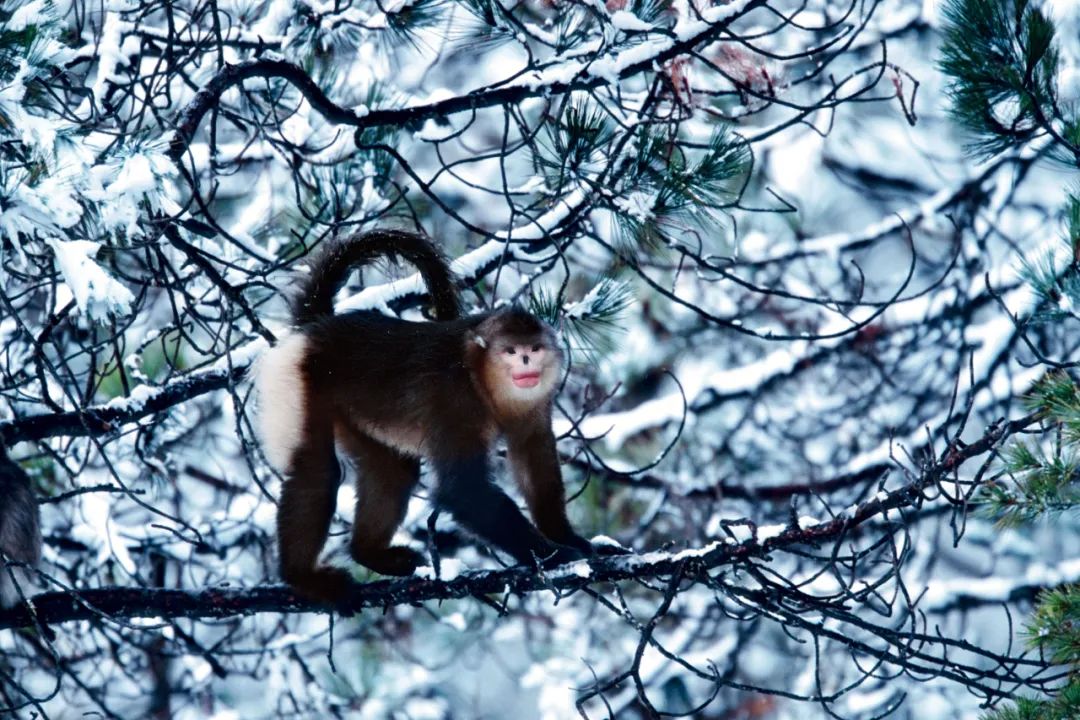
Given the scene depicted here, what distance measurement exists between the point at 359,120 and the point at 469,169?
5.85 meters

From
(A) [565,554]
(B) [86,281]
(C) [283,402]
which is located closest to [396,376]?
(C) [283,402]

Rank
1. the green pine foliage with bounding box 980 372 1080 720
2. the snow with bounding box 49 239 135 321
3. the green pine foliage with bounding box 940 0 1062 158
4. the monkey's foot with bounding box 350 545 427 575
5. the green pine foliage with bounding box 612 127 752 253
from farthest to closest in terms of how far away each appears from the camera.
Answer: the monkey's foot with bounding box 350 545 427 575
the green pine foliage with bounding box 612 127 752 253
the green pine foliage with bounding box 940 0 1062 158
the green pine foliage with bounding box 980 372 1080 720
the snow with bounding box 49 239 135 321

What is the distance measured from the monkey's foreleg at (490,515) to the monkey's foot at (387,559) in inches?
16.7

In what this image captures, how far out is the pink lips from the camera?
3.56 metres

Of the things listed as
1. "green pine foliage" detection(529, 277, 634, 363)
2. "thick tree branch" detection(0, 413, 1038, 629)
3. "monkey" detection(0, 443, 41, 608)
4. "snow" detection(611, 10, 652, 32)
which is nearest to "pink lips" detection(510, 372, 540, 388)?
"green pine foliage" detection(529, 277, 634, 363)

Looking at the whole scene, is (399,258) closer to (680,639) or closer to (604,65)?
(604,65)

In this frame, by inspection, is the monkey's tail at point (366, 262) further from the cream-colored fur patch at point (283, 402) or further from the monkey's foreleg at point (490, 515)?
the monkey's foreleg at point (490, 515)

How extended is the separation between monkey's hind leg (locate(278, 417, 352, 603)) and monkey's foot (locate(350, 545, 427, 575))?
27cm

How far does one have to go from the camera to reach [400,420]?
148 inches

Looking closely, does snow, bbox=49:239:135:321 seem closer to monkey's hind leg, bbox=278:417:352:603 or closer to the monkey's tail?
monkey's hind leg, bbox=278:417:352:603

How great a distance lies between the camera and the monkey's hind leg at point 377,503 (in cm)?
394

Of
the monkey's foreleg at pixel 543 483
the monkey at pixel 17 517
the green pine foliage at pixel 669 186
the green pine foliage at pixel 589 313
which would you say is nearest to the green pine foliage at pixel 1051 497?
the green pine foliage at pixel 669 186

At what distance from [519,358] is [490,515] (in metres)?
0.46

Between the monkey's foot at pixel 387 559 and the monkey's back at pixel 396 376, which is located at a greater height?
the monkey's back at pixel 396 376
